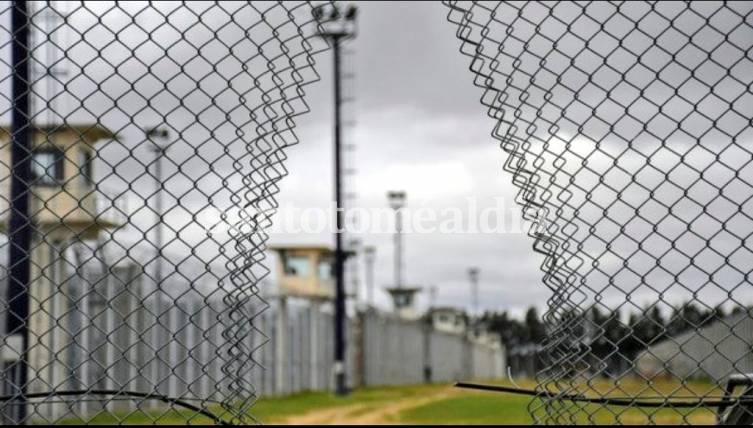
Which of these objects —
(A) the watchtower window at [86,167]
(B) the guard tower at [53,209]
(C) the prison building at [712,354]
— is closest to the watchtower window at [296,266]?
(B) the guard tower at [53,209]

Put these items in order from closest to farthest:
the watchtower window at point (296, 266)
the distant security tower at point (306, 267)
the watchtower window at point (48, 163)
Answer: the watchtower window at point (48, 163) → the distant security tower at point (306, 267) → the watchtower window at point (296, 266)

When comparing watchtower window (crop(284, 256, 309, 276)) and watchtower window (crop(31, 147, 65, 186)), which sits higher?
watchtower window (crop(284, 256, 309, 276))

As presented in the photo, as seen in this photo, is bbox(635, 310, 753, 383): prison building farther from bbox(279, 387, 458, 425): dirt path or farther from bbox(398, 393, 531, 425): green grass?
bbox(279, 387, 458, 425): dirt path

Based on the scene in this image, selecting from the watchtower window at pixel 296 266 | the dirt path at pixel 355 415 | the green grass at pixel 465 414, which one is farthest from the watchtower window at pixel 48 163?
the watchtower window at pixel 296 266

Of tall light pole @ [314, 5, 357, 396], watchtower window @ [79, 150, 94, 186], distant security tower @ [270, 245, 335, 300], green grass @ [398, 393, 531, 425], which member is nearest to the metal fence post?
watchtower window @ [79, 150, 94, 186]

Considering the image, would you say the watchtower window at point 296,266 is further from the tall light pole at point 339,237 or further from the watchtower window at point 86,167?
the watchtower window at point 86,167

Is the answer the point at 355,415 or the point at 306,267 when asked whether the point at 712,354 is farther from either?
the point at 306,267

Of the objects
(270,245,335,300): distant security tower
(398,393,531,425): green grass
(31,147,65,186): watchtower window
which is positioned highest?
(270,245,335,300): distant security tower

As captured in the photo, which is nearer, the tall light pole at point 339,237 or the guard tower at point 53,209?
the guard tower at point 53,209

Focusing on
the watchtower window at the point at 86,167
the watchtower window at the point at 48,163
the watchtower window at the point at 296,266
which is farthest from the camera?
the watchtower window at the point at 296,266

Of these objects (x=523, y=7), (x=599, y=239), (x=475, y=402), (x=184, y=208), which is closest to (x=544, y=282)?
(x=599, y=239)

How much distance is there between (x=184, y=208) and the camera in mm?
3045

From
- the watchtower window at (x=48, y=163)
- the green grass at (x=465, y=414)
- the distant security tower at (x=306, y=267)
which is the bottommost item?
the green grass at (x=465, y=414)

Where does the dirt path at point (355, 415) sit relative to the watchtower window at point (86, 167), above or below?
below
